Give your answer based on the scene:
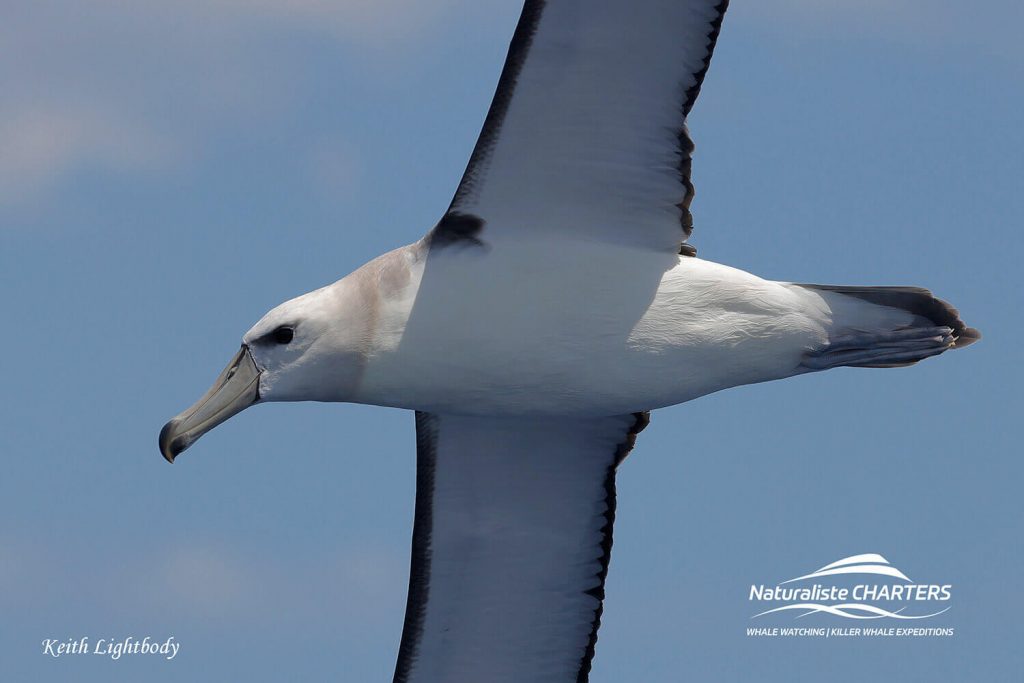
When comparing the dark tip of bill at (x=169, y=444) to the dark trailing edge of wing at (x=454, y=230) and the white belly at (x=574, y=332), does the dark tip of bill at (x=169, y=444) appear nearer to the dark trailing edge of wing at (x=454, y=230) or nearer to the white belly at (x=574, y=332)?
the white belly at (x=574, y=332)

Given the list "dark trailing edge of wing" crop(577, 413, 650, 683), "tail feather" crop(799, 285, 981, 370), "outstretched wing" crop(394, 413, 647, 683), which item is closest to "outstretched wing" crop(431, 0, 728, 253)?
"tail feather" crop(799, 285, 981, 370)

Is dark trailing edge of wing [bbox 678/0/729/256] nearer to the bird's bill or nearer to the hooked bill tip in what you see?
the bird's bill

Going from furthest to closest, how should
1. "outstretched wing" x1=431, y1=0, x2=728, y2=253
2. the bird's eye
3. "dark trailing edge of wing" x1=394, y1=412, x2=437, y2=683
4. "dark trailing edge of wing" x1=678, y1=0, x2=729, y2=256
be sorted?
"dark trailing edge of wing" x1=394, y1=412, x2=437, y2=683 → the bird's eye → "dark trailing edge of wing" x1=678, y1=0, x2=729, y2=256 → "outstretched wing" x1=431, y1=0, x2=728, y2=253

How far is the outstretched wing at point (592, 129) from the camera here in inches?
431

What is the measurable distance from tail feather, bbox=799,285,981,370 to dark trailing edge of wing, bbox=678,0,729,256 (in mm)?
849

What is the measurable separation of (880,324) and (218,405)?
174 inches

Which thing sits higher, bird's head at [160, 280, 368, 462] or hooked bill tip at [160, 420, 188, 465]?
bird's head at [160, 280, 368, 462]

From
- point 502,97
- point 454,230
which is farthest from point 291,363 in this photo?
point 502,97

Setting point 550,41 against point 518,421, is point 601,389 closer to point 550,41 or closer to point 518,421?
point 518,421

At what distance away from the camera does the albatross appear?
1116 centimetres

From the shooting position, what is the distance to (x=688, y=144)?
11.5m

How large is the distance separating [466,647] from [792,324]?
421cm

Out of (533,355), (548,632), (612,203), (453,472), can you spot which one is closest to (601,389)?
(533,355)

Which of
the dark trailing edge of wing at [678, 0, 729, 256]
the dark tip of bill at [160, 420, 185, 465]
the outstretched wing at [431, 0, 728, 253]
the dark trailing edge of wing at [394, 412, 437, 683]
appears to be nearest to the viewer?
the outstretched wing at [431, 0, 728, 253]
